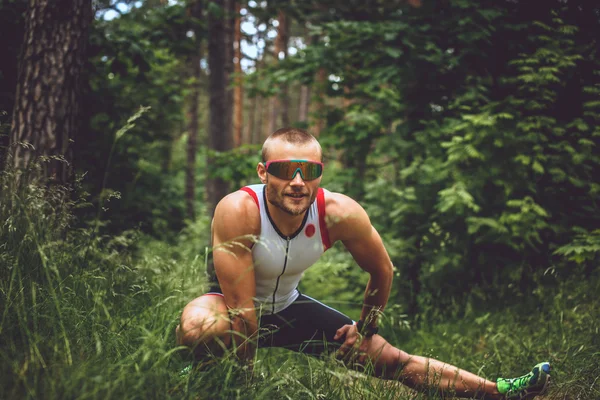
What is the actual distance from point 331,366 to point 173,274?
4.52 feet

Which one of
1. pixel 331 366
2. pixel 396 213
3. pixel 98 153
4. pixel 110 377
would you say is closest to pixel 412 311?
pixel 396 213

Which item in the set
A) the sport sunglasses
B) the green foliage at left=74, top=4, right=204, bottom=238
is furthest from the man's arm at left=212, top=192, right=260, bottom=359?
the green foliage at left=74, top=4, right=204, bottom=238

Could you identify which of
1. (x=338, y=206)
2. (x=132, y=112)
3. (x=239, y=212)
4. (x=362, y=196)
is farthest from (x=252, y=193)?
(x=132, y=112)

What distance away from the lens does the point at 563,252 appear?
12.4 feet

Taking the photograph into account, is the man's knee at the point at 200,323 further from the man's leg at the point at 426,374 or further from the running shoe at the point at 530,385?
the running shoe at the point at 530,385

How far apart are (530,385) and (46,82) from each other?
3.72 m

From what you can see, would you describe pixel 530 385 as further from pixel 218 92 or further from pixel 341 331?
pixel 218 92

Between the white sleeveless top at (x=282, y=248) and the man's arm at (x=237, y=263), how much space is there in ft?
0.30

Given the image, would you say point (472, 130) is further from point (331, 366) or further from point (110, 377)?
point (110, 377)

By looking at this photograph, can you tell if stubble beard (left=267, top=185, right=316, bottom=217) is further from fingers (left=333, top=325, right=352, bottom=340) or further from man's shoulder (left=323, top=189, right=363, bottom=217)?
fingers (left=333, top=325, right=352, bottom=340)

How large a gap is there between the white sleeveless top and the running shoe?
1276mm

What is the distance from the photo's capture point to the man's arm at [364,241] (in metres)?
2.44

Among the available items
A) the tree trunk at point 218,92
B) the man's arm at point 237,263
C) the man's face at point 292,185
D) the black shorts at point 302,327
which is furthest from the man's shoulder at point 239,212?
the tree trunk at point 218,92

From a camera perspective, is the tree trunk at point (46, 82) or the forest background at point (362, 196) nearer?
the forest background at point (362, 196)
